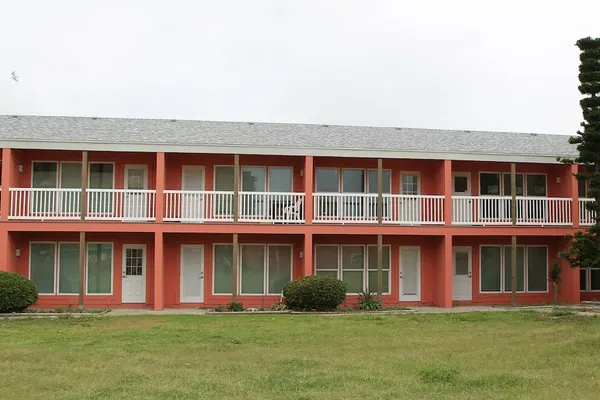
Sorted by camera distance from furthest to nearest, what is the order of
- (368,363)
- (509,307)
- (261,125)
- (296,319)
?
(261,125), (509,307), (296,319), (368,363)

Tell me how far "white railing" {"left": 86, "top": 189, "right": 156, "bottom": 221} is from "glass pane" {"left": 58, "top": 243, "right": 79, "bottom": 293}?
1480 millimetres

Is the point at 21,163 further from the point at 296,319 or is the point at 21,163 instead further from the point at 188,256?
the point at 296,319

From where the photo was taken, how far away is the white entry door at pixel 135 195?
806 inches

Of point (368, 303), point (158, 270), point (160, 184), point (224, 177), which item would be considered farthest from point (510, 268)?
point (160, 184)

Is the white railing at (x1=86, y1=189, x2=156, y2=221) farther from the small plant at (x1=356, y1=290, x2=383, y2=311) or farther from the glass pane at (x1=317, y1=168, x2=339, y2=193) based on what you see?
the small plant at (x1=356, y1=290, x2=383, y2=311)

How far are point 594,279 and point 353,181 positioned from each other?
9029mm

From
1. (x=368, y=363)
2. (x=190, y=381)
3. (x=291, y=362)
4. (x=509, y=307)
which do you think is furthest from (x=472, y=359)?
(x=509, y=307)

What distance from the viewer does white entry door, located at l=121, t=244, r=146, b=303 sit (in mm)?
21000

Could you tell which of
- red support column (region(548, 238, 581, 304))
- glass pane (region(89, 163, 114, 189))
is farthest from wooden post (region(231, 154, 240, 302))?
red support column (region(548, 238, 581, 304))

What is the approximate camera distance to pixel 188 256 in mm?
21328

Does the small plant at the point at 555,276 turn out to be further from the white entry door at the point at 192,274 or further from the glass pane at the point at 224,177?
the white entry door at the point at 192,274

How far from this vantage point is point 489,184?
22938 millimetres

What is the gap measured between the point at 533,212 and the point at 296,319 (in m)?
9.61

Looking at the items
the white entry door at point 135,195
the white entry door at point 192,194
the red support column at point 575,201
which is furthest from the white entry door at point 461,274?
the white entry door at point 135,195
